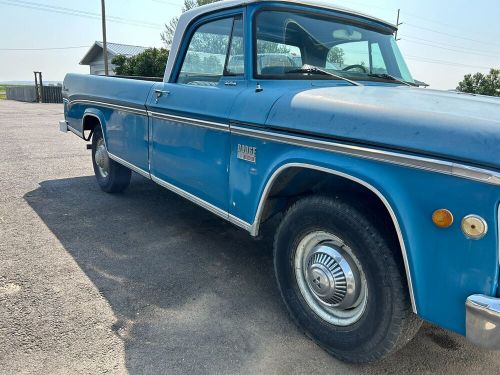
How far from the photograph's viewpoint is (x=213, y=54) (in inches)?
133

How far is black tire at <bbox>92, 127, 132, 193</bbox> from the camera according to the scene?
5.18 m

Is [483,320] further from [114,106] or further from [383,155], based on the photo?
[114,106]

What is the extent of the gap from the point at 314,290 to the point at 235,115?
119 centimetres

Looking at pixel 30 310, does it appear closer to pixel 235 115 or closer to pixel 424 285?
pixel 235 115

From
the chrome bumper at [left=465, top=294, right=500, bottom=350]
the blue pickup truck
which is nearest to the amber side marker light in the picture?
the blue pickup truck

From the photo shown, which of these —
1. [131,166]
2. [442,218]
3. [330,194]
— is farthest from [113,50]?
[442,218]

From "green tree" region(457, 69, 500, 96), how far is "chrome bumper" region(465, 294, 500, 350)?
24.2 meters

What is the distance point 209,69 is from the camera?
134 inches

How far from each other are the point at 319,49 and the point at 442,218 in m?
1.89

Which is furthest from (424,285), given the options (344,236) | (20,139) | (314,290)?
A: (20,139)

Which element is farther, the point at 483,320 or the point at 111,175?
the point at 111,175

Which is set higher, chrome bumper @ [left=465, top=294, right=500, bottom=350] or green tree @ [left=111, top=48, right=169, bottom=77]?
green tree @ [left=111, top=48, right=169, bottom=77]

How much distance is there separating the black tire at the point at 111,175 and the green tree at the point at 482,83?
22247 millimetres

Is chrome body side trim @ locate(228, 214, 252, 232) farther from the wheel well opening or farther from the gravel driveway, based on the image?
the gravel driveway
